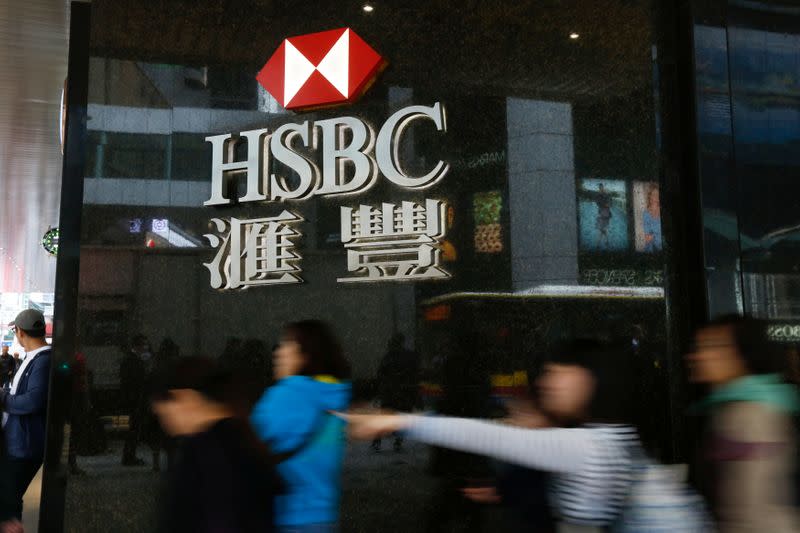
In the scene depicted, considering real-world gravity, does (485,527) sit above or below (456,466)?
below

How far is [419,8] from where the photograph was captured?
509cm

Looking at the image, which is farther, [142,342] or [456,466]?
[142,342]

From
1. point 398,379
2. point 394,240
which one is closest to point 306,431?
point 398,379

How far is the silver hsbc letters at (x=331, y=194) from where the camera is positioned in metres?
4.93

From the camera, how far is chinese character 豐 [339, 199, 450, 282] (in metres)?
4.89

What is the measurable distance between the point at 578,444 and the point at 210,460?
943 mm

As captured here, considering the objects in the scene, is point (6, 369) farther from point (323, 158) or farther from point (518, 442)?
point (518, 442)

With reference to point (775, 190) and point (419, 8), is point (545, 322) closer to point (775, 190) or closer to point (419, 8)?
point (775, 190)

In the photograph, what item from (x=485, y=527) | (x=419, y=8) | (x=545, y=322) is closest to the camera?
(x=485, y=527)

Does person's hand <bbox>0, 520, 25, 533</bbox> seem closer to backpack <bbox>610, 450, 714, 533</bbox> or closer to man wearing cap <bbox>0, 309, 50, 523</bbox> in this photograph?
backpack <bbox>610, 450, 714, 533</bbox>

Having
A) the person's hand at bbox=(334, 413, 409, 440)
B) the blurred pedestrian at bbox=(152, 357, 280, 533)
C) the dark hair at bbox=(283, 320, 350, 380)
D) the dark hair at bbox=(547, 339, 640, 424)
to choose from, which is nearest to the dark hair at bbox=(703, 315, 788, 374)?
the dark hair at bbox=(547, 339, 640, 424)

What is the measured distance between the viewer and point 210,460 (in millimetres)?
2100

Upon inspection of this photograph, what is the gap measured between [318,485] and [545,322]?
7.61 ft

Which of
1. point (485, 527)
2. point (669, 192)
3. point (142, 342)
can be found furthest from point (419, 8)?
point (485, 527)
